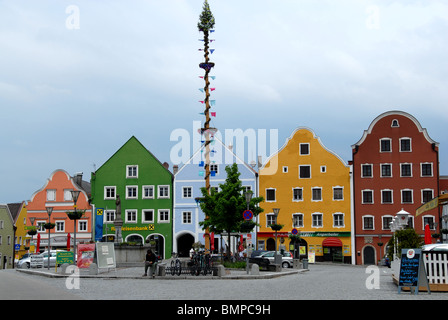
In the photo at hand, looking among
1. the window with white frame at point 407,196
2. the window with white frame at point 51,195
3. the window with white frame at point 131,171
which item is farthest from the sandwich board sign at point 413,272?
the window with white frame at point 51,195

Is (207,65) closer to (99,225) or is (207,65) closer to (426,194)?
(99,225)

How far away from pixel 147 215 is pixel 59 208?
10.4m

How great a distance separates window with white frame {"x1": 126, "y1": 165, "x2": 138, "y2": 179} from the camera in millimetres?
64375

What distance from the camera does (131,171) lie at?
64.6 meters

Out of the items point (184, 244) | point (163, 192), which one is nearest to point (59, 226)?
point (163, 192)

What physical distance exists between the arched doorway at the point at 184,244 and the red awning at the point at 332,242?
564 inches

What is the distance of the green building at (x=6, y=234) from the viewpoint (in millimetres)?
81694

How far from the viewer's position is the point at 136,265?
3959 centimetres

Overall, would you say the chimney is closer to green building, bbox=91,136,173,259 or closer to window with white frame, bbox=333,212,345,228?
green building, bbox=91,136,173,259

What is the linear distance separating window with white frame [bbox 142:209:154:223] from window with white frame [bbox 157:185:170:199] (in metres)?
1.85

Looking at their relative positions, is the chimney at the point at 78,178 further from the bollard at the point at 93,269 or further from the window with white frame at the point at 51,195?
the bollard at the point at 93,269
